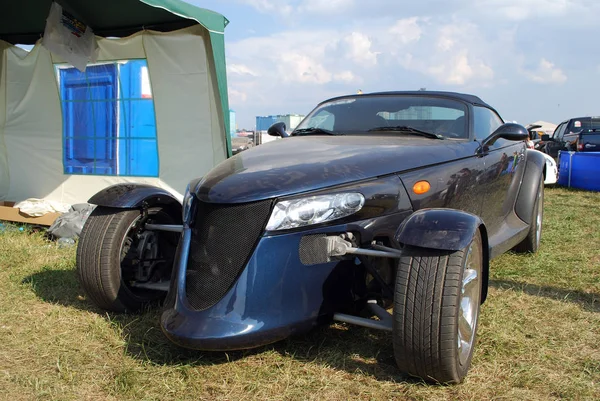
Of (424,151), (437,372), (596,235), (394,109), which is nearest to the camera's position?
(437,372)

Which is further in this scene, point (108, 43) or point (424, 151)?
point (108, 43)

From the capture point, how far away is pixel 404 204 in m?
2.78

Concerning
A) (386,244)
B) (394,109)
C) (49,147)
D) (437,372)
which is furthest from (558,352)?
(49,147)

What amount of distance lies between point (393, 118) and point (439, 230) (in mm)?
1713

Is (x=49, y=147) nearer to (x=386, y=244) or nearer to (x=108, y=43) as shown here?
(x=108, y=43)

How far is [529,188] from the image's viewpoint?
15.2ft

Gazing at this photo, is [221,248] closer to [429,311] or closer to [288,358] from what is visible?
[288,358]

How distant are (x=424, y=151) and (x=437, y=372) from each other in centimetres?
132

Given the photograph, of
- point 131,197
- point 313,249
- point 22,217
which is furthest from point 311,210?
point 22,217

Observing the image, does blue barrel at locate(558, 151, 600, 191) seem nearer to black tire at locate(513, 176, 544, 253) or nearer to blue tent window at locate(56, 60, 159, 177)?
black tire at locate(513, 176, 544, 253)

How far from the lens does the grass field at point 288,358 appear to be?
2.35 m

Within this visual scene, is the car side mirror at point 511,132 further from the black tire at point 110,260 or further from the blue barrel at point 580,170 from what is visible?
the blue barrel at point 580,170

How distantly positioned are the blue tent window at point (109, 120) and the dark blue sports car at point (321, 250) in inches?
133

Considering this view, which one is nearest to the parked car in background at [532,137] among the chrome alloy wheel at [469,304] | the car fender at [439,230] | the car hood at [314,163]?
the car hood at [314,163]
